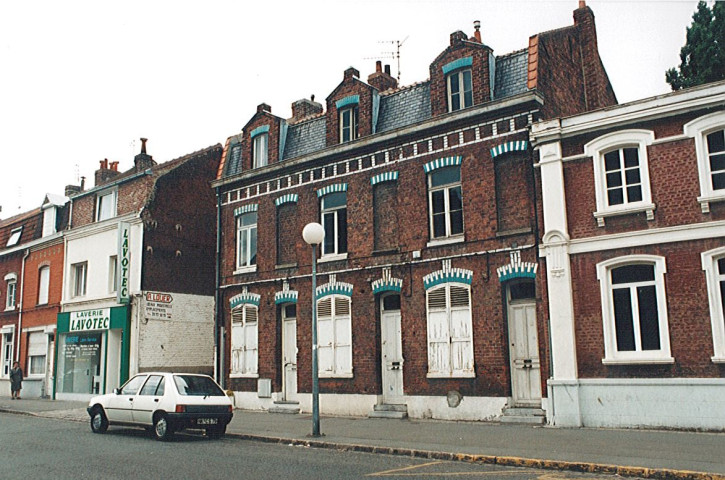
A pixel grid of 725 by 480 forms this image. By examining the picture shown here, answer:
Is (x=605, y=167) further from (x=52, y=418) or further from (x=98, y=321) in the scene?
(x=98, y=321)

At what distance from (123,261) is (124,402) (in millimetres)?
11230

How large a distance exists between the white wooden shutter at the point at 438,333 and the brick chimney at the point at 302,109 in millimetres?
10396

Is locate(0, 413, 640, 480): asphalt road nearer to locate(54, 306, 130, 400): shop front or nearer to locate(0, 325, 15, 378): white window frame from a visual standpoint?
locate(54, 306, 130, 400): shop front

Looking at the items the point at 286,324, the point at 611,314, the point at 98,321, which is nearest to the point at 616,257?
the point at 611,314

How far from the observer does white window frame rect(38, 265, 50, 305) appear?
30.6 meters

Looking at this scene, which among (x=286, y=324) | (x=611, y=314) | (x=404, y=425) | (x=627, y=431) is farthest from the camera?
(x=286, y=324)

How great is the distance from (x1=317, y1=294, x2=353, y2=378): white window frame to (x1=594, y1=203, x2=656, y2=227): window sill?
7.80 m

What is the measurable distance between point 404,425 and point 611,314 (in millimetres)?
5621

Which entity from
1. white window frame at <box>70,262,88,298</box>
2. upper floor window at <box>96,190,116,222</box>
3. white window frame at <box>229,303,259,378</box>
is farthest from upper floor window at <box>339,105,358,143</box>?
white window frame at <box>70,262,88,298</box>

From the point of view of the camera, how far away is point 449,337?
Result: 1791 centimetres

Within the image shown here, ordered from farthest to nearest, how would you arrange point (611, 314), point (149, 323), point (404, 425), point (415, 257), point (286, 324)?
point (149, 323) < point (286, 324) < point (415, 257) < point (404, 425) < point (611, 314)

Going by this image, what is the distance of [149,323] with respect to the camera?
1007 inches

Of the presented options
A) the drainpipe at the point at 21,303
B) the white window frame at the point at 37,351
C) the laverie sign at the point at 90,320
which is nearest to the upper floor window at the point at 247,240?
the laverie sign at the point at 90,320

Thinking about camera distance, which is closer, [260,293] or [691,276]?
[691,276]
